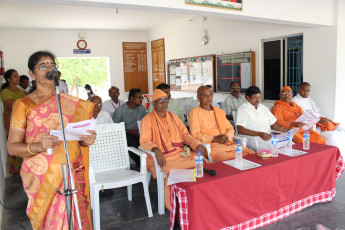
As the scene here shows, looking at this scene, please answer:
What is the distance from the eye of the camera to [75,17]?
7.02 metres

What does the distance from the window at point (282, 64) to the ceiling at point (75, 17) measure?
111 inches

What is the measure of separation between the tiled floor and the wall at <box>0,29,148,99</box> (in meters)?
5.46

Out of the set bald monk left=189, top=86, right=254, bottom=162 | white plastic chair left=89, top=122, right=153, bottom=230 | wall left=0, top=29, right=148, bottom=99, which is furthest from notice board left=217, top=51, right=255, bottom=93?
wall left=0, top=29, right=148, bottom=99

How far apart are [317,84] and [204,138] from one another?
8.78 ft

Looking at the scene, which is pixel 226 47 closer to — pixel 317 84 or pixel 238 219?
pixel 317 84

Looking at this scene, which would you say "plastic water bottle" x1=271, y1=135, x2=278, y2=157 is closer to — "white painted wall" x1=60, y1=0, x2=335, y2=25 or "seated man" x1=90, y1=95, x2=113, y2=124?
"white painted wall" x1=60, y1=0, x2=335, y2=25

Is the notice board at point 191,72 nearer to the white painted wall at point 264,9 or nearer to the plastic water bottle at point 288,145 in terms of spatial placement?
the white painted wall at point 264,9

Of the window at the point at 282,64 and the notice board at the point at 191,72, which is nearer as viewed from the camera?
the window at the point at 282,64

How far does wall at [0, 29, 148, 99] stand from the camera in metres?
7.84

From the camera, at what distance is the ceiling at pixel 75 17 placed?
602cm

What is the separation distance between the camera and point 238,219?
2.40 metres

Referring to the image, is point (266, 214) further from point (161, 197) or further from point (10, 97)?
point (10, 97)


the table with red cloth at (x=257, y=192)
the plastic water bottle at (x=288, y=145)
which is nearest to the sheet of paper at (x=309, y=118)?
the table with red cloth at (x=257, y=192)

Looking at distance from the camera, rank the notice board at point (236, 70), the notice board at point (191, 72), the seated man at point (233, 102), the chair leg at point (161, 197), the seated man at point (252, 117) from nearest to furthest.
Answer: the chair leg at point (161, 197), the seated man at point (252, 117), the seated man at point (233, 102), the notice board at point (236, 70), the notice board at point (191, 72)
